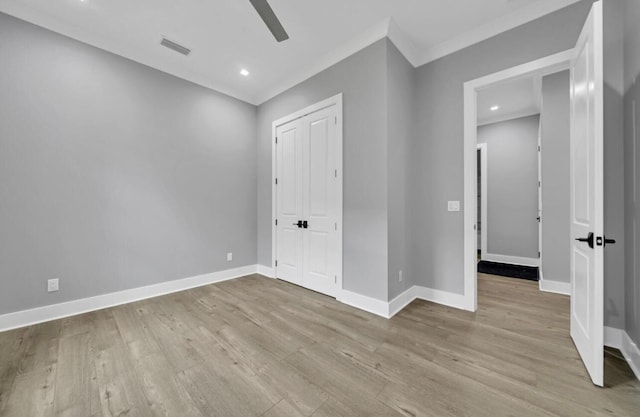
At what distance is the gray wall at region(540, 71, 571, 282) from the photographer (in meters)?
3.13

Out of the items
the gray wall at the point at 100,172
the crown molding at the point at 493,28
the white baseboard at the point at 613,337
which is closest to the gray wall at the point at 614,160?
the white baseboard at the point at 613,337

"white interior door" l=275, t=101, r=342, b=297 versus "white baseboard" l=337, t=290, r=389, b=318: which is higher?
"white interior door" l=275, t=101, r=342, b=297

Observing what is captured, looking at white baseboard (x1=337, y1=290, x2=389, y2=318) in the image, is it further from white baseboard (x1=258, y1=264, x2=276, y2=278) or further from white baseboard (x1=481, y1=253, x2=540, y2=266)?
white baseboard (x1=481, y1=253, x2=540, y2=266)

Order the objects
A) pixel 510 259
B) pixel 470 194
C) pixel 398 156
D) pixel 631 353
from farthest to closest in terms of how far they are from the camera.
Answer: pixel 510 259 → pixel 398 156 → pixel 470 194 → pixel 631 353

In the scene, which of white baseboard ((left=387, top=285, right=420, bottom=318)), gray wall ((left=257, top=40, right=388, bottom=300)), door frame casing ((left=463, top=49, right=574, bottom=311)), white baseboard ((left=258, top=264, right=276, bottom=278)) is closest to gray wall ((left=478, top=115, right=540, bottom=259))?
door frame casing ((left=463, top=49, right=574, bottom=311))

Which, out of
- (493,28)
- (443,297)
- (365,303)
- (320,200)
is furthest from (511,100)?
(365,303)

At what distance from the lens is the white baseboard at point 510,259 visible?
465cm

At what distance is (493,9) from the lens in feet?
7.60

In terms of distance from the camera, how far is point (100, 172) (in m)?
2.76

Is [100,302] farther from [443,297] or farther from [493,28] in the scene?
[493,28]

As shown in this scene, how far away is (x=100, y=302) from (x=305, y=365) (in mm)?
2563

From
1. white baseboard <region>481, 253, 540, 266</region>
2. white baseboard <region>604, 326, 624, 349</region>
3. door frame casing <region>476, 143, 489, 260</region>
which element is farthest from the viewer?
door frame casing <region>476, 143, 489, 260</region>

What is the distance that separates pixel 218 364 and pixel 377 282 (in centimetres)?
162

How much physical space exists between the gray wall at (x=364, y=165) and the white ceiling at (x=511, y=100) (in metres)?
1.92
